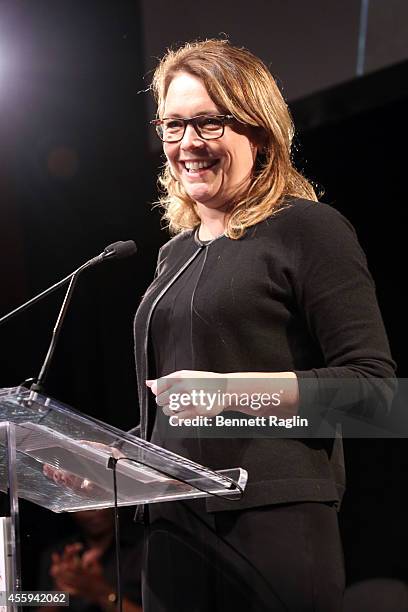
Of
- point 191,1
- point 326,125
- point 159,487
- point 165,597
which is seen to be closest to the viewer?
point 159,487

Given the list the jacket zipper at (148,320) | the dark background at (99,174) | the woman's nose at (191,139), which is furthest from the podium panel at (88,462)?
the dark background at (99,174)

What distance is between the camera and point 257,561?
1360mm

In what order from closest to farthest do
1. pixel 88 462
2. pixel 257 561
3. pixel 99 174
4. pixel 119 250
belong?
pixel 88 462 < pixel 257 561 < pixel 119 250 < pixel 99 174

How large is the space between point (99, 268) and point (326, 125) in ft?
2.46

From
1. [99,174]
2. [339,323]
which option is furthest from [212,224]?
[99,174]

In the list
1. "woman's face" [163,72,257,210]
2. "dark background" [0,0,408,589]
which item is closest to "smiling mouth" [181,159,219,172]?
"woman's face" [163,72,257,210]

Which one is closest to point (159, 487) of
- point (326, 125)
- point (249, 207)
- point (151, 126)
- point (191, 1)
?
point (249, 207)

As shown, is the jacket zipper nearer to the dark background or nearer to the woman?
the woman

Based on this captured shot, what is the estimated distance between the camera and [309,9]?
6.95ft

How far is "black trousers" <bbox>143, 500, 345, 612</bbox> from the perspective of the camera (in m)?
1.35

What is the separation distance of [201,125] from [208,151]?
0.05 metres

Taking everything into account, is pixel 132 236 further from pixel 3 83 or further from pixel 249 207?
pixel 249 207

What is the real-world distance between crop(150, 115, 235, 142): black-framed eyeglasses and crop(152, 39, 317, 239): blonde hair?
21 millimetres

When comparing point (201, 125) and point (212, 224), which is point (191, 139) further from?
point (212, 224)
